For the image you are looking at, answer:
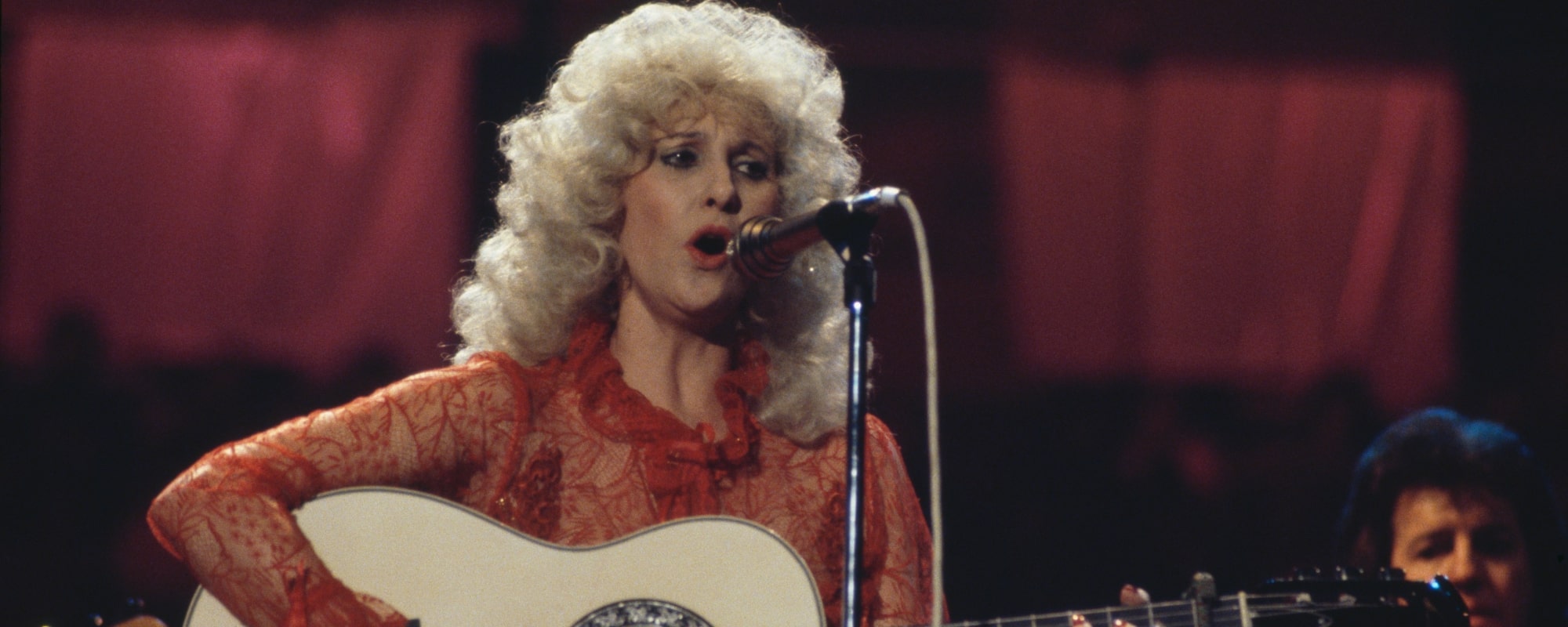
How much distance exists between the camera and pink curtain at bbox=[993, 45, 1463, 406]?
5.95m

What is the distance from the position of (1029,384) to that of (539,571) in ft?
12.8

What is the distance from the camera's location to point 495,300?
2771mm

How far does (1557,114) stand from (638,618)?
6.35 meters

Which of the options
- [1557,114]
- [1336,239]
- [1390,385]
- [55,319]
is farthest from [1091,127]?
[55,319]

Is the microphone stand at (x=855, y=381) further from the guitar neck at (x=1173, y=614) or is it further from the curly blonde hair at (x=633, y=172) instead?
the curly blonde hair at (x=633, y=172)

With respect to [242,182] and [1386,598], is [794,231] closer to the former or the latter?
[1386,598]

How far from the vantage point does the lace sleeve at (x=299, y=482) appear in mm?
2107

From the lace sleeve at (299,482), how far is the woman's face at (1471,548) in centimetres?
228

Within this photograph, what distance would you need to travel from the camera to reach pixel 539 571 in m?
2.21

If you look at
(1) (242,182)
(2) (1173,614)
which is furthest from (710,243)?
(1) (242,182)

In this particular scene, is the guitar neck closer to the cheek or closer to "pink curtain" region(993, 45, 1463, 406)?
the cheek

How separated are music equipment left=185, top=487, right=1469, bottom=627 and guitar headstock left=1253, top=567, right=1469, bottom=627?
0.32 ft

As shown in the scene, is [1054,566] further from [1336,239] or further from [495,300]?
[495,300]

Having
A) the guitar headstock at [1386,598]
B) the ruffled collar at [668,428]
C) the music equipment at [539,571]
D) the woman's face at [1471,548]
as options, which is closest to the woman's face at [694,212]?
the ruffled collar at [668,428]
